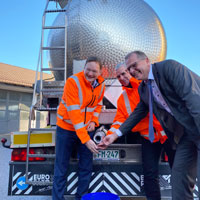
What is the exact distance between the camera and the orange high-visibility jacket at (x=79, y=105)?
2.22 meters

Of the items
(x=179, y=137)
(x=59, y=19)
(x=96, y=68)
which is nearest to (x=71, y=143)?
(x=96, y=68)

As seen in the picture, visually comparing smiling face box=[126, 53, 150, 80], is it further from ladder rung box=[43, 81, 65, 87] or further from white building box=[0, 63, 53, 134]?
white building box=[0, 63, 53, 134]

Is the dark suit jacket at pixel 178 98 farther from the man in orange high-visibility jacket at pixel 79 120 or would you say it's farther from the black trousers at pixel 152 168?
the man in orange high-visibility jacket at pixel 79 120

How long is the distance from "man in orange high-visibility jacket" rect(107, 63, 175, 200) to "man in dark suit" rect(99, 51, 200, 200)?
1.31ft

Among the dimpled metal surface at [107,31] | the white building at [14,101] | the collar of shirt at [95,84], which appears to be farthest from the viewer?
the white building at [14,101]

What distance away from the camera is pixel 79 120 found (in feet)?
7.27

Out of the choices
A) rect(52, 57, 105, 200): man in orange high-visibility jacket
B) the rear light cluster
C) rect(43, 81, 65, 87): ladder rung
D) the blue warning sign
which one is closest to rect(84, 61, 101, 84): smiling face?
rect(52, 57, 105, 200): man in orange high-visibility jacket

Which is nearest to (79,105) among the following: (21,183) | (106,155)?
(106,155)

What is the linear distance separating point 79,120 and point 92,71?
504 mm

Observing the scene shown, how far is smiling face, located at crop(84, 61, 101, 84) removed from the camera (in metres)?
2.29

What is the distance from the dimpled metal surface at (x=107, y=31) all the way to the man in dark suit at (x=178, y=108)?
1.33 meters

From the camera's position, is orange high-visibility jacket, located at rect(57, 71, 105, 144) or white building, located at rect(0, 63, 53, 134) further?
white building, located at rect(0, 63, 53, 134)

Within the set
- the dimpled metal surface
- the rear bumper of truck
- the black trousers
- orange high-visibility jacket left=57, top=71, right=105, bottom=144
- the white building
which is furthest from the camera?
the white building

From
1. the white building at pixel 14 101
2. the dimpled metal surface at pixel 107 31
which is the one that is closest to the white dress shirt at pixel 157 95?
the dimpled metal surface at pixel 107 31
